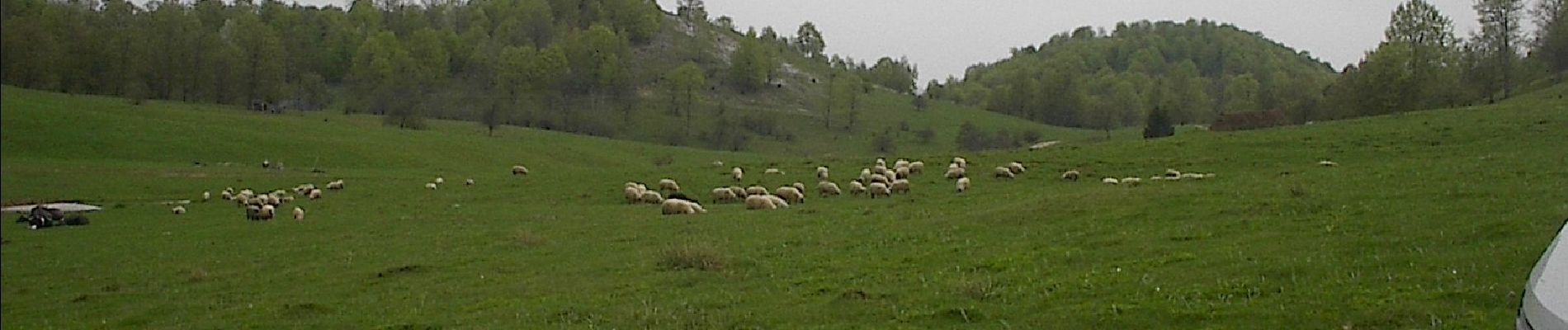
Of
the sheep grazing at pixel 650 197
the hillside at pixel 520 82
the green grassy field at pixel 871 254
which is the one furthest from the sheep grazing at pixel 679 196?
the hillside at pixel 520 82

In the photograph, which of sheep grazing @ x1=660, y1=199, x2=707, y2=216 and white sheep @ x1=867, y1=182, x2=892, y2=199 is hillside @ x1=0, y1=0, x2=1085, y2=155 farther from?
white sheep @ x1=867, y1=182, x2=892, y2=199

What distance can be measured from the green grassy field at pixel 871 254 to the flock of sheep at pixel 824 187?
30.1 inches

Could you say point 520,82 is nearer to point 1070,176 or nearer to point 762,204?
point 1070,176

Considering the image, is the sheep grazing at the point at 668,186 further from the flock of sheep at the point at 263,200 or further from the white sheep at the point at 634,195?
the flock of sheep at the point at 263,200

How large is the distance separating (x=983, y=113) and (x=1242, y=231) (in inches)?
6801

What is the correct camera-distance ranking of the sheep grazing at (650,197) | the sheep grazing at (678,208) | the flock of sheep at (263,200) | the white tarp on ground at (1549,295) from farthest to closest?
1. the sheep grazing at (650,197)
2. the flock of sheep at (263,200)
3. the sheep grazing at (678,208)
4. the white tarp on ground at (1549,295)

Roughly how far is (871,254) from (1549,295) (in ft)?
44.7

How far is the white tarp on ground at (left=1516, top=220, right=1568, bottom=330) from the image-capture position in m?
4.97

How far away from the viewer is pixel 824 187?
3878 centimetres

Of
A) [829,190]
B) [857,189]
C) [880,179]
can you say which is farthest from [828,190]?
[880,179]

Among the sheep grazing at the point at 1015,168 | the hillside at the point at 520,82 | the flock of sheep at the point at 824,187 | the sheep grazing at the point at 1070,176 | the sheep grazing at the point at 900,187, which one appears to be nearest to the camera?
the flock of sheep at the point at 824,187

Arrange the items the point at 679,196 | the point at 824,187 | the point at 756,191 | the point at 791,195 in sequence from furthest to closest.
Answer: the point at 679,196
the point at 824,187
the point at 756,191
the point at 791,195

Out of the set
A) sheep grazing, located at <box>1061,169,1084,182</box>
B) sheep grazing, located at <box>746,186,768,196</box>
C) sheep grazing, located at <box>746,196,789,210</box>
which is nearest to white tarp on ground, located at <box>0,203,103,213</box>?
sheep grazing, located at <box>746,196,789,210</box>

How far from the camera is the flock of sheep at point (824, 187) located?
34.0 m
